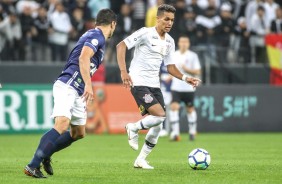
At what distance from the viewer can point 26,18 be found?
2256cm

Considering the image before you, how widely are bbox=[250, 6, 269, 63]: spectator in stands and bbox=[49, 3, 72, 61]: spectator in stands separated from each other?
5.71 meters

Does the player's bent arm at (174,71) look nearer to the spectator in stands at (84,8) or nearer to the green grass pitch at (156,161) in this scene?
the green grass pitch at (156,161)

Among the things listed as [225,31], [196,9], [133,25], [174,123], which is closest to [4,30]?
[133,25]

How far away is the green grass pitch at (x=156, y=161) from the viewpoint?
10.4m

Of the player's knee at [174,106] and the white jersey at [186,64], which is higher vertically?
the white jersey at [186,64]

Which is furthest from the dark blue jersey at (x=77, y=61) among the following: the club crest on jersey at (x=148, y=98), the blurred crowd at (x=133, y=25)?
the blurred crowd at (x=133, y=25)

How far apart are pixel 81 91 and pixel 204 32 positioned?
1351 centimetres

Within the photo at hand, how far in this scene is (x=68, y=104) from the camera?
10320mm

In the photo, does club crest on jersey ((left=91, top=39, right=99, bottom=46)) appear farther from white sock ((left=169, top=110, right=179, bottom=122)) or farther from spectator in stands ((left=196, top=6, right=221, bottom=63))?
spectator in stands ((left=196, top=6, right=221, bottom=63))

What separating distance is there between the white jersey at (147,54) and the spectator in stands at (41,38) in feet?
34.2

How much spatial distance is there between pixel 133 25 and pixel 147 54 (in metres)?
11.1

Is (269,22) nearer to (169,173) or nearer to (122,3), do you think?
(122,3)

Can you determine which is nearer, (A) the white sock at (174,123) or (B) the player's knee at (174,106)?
(A) the white sock at (174,123)

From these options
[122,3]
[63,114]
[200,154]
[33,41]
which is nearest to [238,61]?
[122,3]
